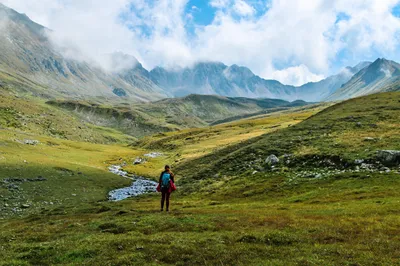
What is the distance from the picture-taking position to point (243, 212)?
109ft

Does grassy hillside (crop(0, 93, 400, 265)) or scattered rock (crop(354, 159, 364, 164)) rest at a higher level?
scattered rock (crop(354, 159, 364, 164))

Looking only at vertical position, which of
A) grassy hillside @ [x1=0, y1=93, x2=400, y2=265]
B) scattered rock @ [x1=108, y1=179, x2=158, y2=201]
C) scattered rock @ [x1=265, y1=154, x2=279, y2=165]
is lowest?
scattered rock @ [x1=108, y1=179, x2=158, y2=201]

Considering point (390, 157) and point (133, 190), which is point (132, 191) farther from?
point (390, 157)

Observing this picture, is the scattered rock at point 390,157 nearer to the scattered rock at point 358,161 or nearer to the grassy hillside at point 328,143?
the grassy hillside at point 328,143

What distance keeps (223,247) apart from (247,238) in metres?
2.49

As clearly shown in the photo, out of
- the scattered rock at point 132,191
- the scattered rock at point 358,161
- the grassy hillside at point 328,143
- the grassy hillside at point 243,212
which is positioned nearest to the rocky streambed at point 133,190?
the scattered rock at point 132,191

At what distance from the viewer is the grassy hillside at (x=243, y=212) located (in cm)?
1827

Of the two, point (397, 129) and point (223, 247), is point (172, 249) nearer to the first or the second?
point (223, 247)

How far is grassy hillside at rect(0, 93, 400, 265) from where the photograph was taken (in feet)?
59.9

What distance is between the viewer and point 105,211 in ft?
128

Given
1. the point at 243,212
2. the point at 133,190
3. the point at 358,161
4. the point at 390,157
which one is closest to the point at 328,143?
the point at 358,161

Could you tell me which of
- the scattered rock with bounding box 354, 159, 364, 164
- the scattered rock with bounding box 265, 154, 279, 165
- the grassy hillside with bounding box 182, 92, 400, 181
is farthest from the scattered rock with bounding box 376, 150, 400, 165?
the scattered rock with bounding box 265, 154, 279, 165

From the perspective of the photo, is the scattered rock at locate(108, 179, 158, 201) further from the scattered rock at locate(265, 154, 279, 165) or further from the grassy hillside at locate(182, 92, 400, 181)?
the scattered rock at locate(265, 154, 279, 165)

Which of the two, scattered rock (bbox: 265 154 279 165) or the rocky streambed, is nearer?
scattered rock (bbox: 265 154 279 165)
